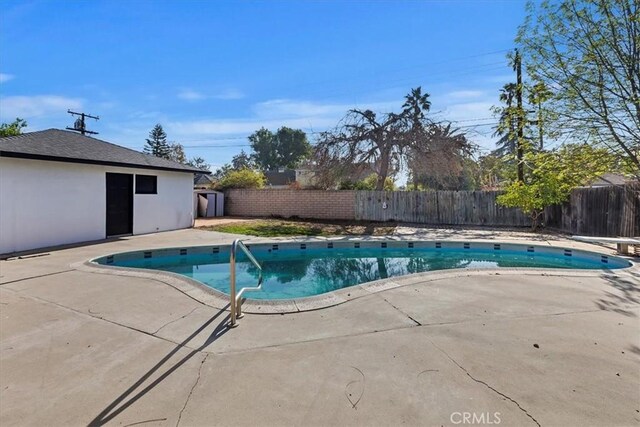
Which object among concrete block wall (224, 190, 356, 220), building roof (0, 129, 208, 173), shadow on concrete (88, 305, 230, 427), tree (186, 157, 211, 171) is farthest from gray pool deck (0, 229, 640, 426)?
tree (186, 157, 211, 171)

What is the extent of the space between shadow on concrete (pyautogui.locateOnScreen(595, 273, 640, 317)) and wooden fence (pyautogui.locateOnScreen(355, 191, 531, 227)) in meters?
9.21

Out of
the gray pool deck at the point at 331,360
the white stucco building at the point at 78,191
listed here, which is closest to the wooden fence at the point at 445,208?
the white stucco building at the point at 78,191

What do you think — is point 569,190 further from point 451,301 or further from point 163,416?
point 163,416

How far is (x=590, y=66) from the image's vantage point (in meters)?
6.65

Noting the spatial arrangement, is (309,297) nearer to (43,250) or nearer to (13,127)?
(43,250)

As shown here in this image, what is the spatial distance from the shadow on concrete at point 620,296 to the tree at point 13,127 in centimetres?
2515

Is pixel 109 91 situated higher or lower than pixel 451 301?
higher

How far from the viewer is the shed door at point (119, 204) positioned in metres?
10.5

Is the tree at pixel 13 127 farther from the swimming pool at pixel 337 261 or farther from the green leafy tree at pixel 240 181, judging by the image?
the swimming pool at pixel 337 261

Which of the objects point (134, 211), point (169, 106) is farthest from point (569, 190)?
point (169, 106)

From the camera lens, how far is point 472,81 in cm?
1593

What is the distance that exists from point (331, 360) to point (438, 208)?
44.8 ft

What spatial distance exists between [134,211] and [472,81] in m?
16.4

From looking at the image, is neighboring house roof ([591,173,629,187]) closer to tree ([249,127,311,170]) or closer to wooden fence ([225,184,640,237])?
wooden fence ([225,184,640,237])
